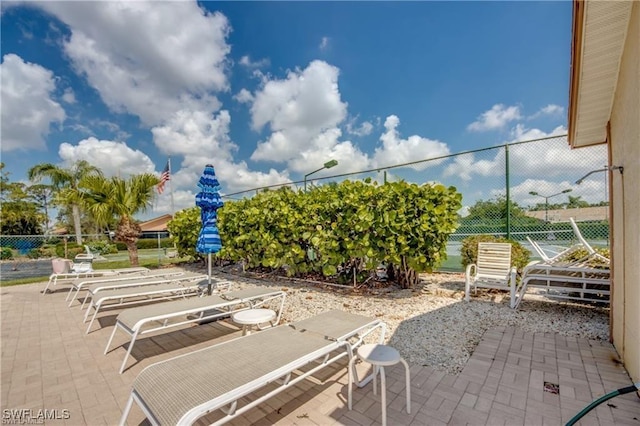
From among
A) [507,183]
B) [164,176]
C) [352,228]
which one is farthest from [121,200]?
[507,183]

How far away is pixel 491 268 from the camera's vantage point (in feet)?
18.8

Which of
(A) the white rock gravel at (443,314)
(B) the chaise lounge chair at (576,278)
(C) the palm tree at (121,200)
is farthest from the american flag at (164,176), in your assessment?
(B) the chaise lounge chair at (576,278)

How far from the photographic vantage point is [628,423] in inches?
83.0

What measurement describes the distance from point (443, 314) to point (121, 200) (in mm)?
11247

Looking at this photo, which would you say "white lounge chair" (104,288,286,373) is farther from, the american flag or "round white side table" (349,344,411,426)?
the american flag

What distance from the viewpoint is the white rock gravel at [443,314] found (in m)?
3.53

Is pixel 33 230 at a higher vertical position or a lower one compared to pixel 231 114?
lower

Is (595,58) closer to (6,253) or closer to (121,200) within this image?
(121,200)

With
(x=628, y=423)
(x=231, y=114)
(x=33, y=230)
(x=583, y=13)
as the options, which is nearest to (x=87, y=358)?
(x=628, y=423)

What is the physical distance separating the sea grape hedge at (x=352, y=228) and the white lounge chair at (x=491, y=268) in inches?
30.0

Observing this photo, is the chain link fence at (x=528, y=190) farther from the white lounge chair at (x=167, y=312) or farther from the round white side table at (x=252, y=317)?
the round white side table at (x=252, y=317)

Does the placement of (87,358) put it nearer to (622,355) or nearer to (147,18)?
(622,355)

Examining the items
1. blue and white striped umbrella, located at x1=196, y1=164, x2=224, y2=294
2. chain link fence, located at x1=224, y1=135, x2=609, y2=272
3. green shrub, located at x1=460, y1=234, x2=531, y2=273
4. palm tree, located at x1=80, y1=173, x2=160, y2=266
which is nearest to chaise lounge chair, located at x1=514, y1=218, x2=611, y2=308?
green shrub, located at x1=460, y1=234, x2=531, y2=273

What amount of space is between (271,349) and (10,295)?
9.09m
